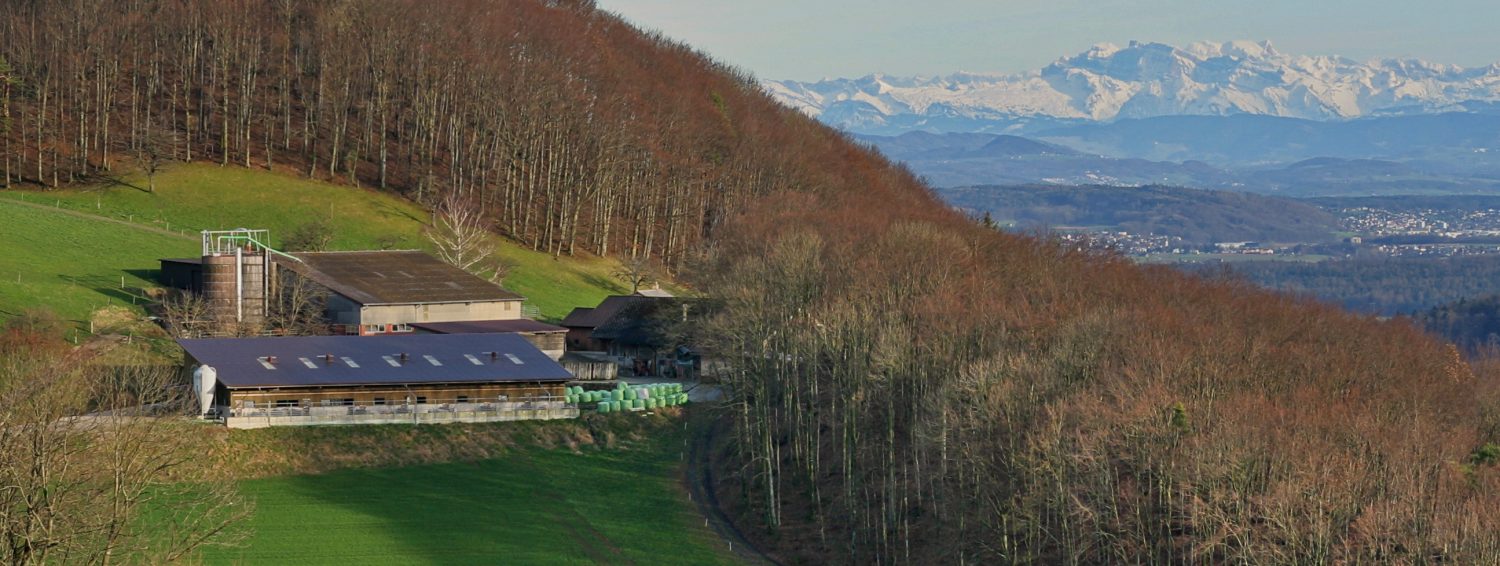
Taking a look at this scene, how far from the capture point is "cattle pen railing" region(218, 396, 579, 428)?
86.5 meters

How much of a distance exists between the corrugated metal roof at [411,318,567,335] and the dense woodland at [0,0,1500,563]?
9347 mm

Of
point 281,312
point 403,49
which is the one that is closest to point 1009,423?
point 281,312

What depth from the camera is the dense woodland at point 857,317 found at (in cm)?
6181

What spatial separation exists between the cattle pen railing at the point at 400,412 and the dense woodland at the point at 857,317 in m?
9.04

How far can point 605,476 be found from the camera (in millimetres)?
86562

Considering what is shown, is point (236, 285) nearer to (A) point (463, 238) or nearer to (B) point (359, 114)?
(A) point (463, 238)

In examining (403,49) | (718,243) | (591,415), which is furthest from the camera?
(403,49)

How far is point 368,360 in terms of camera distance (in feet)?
308

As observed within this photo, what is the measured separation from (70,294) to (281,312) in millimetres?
10751

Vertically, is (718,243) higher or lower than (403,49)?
lower

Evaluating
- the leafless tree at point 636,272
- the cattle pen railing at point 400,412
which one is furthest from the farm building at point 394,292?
the leafless tree at point 636,272

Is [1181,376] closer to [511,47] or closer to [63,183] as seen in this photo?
[63,183]

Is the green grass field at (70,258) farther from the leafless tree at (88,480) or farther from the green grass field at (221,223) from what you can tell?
the leafless tree at (88,480)

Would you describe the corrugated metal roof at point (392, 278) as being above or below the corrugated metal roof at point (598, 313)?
above
